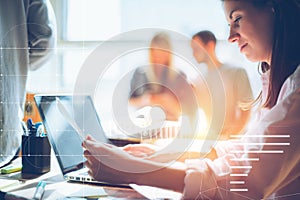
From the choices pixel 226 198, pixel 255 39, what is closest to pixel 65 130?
pixel 226 198

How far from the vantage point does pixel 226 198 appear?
99 centimetres

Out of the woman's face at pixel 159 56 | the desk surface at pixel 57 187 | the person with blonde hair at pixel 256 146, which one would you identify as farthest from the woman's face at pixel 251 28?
the desk surface at pixel 57 187

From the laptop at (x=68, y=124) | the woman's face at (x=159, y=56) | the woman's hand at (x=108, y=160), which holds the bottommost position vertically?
the woman's hand at (x=108, y=160)

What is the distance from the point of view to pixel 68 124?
0.98 metres

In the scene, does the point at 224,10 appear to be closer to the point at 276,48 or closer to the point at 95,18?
the point at 276,48

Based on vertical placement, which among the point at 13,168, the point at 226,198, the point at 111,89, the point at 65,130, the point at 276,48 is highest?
the point at 276,48

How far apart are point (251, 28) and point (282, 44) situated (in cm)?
11

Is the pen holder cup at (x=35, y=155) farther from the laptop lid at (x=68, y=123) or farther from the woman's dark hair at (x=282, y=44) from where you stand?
the woman's dark hair at (x=282, y=44)

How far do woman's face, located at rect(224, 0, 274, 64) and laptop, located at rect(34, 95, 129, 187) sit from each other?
484mm

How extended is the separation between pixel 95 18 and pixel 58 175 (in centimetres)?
49

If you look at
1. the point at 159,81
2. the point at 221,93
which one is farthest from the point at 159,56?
the point at 221,93

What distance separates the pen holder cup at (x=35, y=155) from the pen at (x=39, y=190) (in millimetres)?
36

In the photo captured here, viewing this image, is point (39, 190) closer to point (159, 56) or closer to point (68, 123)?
point (68, 123)

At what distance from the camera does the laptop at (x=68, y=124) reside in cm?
98
